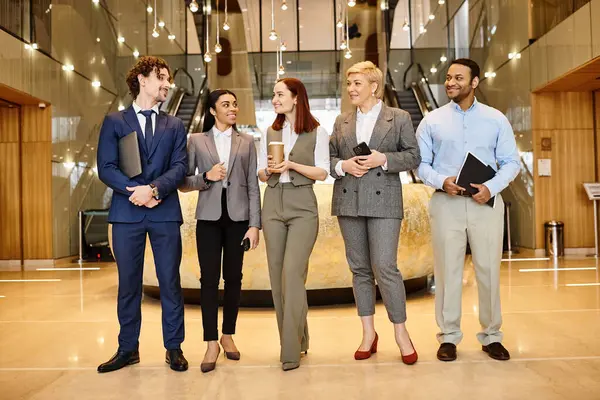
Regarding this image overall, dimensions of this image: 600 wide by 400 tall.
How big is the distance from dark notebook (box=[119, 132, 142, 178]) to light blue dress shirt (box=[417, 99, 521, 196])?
174cm

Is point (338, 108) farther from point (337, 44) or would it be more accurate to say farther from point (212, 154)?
point (212, 154)

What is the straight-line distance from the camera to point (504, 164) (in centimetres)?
359

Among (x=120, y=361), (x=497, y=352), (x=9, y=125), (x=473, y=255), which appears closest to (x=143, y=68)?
(x=120, y=361)

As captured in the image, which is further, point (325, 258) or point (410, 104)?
point (410, 104)

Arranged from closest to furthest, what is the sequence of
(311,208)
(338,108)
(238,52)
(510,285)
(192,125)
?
(311,208) < (510,285) < (192,125) < (338,108) < (238,52)

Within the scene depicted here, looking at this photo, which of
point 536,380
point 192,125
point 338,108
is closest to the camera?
point 536,380

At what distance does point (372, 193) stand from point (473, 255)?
0.78 metres

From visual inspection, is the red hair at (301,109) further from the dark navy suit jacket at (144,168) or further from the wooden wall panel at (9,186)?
the wooden wall panel at (9,186)

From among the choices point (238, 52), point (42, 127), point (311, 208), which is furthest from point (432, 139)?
point (238, 52)

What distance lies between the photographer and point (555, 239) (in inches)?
395

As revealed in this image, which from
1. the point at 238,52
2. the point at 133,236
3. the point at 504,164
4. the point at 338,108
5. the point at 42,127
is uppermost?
the point at 238,52

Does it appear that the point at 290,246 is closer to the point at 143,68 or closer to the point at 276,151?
the point at 276,151

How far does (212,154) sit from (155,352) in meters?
1.36

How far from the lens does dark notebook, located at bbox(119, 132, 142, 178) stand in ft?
10.9
